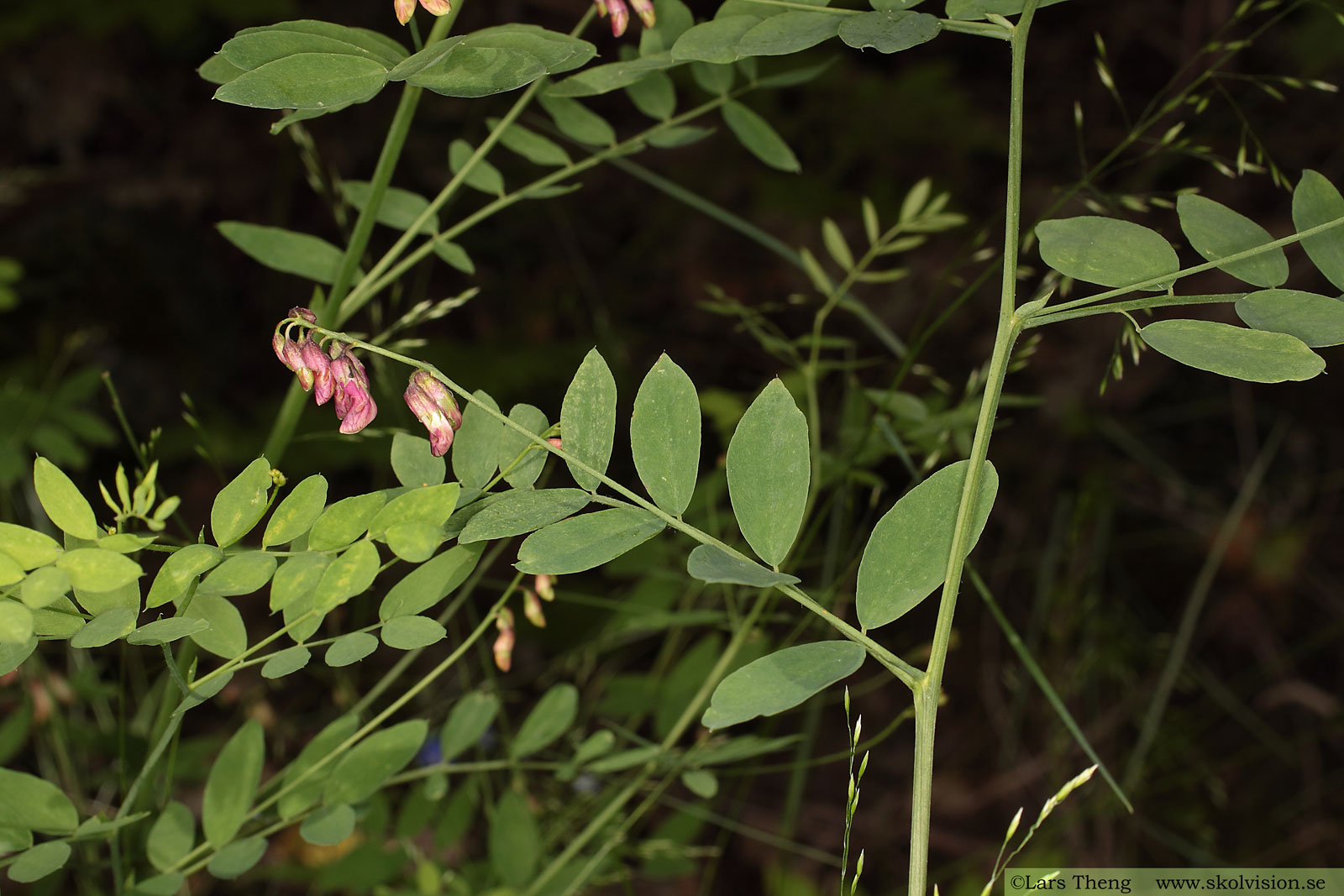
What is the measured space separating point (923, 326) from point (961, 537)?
187 centimetres

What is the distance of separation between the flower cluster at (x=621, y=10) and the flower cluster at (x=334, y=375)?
1.27 feet

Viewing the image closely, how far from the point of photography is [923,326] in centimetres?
251

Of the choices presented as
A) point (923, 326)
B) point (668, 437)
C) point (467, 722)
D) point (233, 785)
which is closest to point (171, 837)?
point (233, 785)

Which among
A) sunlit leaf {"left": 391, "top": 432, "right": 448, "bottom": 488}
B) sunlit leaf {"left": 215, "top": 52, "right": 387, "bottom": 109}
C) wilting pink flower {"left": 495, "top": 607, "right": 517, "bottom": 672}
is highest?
sunlit leaf {"left": 215, "top": 52, "right": 387, "bottom": 109}

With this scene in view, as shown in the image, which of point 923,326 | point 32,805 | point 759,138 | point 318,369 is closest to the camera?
point 318,369

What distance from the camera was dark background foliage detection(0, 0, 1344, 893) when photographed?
2.48 meters

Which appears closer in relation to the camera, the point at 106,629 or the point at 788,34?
the point at 106,629

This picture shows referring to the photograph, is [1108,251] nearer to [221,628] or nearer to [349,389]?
[349,389]

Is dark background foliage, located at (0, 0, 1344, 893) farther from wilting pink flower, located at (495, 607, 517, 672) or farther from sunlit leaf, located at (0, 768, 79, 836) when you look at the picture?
sunlit leaf, located at (0, 768, 79, 836)

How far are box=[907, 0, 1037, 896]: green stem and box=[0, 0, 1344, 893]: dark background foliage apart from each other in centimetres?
152

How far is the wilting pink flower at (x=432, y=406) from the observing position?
81 cm

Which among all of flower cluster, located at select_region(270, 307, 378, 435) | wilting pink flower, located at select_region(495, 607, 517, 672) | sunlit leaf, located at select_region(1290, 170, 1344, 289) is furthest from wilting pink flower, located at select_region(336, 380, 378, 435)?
sunlit leaf, located at select_region(1290, 170, 1344, 289)

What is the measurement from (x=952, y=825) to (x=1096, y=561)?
29.7 inches

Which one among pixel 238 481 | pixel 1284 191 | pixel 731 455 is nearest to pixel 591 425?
pixel 731 455
